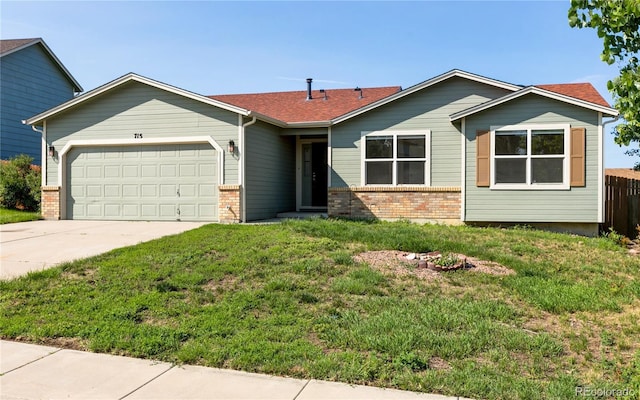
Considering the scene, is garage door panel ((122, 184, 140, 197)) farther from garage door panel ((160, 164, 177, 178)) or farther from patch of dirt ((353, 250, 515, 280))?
patch of dirt ((353, 250, 515, 280))

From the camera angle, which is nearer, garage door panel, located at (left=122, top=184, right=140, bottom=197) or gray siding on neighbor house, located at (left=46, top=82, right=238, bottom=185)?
gray siding on neighbor house, located at (left=46, top=82, right=238, bottom=185)

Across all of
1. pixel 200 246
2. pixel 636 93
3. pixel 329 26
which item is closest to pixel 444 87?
pixel 329 26

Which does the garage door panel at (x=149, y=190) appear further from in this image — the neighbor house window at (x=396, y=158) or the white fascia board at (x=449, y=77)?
the white fascia board at (x=449, y=77)

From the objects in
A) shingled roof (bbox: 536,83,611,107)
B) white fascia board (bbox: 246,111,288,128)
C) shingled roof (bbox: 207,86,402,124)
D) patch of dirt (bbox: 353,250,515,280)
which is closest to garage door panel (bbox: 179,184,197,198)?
white fascia board (bbox: 246,111,288,128)

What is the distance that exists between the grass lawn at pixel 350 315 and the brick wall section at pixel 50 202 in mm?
7070

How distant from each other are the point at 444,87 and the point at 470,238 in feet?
16.7

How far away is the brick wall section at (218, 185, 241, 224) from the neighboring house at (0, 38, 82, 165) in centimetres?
1196

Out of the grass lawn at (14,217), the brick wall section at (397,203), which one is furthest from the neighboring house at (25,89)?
the brick wall section at (397,203)

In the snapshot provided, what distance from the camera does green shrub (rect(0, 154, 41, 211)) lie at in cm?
1652

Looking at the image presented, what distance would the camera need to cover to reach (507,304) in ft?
19.1

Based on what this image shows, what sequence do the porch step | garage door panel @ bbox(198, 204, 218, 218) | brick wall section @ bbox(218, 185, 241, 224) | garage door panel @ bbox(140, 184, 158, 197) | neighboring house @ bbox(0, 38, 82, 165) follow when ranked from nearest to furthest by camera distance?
1. brick wall section @ bbox(218, 185, 241, 224)
2. garage door panel @ bbox(198, 204, 218, 218)
3. garage door panel @ bbox(140, 184, 158, 197)
4. the porch step
5. neighboring house @ bbox(0, 38, 82, 165)

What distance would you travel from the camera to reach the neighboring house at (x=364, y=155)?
12.0 metres

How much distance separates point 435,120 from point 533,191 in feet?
10.4

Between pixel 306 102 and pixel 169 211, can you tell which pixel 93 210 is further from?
pixel 306 102
